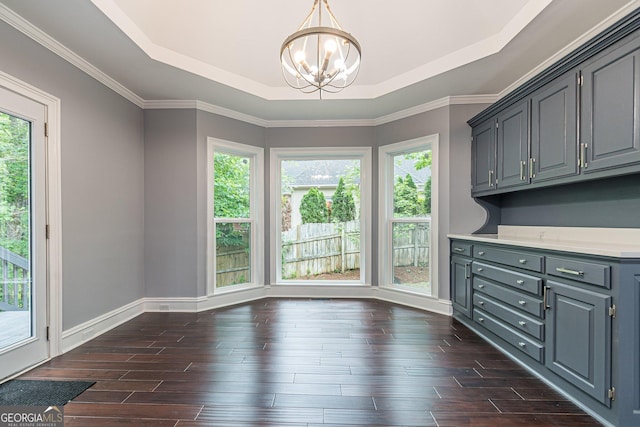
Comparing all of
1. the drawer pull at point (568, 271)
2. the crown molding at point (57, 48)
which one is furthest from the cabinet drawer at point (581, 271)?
the crown molding at point (57, 48)

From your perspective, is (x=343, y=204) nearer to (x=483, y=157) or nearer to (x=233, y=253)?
(x=233, y=253)

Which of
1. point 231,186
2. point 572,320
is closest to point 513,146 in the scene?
point 572,320

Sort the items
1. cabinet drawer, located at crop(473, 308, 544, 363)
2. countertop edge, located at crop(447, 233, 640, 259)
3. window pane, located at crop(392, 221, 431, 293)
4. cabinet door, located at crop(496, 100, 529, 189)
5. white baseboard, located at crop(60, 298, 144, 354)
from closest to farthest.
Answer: countertop edge, located at crop(447, 233, 640, 259)
cabinet drawer, located at crop(473, 308, 544, 363)
white baseboard, located at crop(60, 298, 144, 354)
cabinet door, located at crop(496, 100, 529, 189)
window pane, located at crop(392, 221, 431, 293)

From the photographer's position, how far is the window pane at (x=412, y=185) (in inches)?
158

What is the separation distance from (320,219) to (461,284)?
2.09 metres

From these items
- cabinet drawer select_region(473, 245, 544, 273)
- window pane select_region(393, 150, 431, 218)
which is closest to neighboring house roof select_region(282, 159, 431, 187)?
window pane select_region(393, 150, 431, 218)

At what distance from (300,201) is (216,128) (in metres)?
1.52

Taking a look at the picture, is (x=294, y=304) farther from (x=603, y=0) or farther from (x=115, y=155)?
(x=603, y=0)

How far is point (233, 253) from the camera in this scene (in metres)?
4.25

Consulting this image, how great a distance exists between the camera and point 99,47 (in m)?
2.62

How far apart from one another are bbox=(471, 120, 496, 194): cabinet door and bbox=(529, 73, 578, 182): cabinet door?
56cm

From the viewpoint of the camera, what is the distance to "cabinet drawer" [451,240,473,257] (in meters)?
3.23

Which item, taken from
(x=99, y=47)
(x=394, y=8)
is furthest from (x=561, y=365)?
(x=99, y=47)

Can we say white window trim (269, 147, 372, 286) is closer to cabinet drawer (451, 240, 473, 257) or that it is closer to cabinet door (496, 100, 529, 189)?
cabinet drawer (451, 240, 473, 257)
